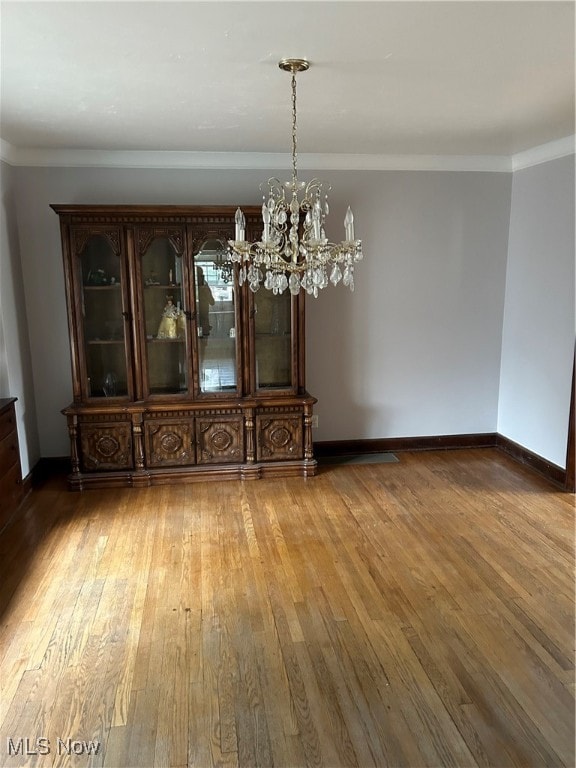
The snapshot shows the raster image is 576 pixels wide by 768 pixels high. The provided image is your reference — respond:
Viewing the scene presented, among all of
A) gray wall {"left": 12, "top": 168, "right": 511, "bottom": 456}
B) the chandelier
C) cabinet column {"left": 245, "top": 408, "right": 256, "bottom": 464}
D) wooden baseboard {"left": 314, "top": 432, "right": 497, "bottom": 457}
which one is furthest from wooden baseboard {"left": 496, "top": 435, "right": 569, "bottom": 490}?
the chandelier

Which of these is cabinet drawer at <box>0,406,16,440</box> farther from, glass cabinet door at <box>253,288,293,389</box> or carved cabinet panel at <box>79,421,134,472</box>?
glass cabinet door at <box>253,288,293,389</box>

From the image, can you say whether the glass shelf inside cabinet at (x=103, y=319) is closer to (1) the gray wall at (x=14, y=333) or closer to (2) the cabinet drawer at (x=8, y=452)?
(1) the gray wall at (x=14, y=333)

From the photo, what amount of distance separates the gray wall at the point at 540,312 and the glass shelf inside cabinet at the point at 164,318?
9.27 feet

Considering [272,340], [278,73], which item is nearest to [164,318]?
[272,340]

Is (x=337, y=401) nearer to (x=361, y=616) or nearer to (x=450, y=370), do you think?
(x=450, y=370)

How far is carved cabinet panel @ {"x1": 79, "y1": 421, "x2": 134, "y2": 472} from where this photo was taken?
4037 mm

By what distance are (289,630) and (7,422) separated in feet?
7.52

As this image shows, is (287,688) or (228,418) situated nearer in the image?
(287,688)

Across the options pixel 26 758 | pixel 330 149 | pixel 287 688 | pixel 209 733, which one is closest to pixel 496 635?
pixel 287 688

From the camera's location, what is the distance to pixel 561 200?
3.94m

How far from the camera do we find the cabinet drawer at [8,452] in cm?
338

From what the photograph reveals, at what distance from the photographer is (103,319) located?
158 inches

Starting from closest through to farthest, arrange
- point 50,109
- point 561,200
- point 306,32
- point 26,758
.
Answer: point 26,758, point 306,32, point 50,109, point 561,200

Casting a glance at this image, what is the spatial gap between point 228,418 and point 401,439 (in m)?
1.67
